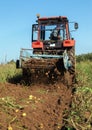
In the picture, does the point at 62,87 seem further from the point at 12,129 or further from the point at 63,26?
the point at 12,129

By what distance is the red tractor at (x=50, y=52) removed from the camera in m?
10.7

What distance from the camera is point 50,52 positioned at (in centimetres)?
1198

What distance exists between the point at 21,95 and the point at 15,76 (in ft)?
14.2

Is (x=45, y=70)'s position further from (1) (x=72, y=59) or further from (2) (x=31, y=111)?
(2) (x=31, y=111)

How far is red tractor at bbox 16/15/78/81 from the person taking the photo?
10.7m

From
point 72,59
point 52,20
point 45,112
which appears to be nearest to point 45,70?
point 72,59

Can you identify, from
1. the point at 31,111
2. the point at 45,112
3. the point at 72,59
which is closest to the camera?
the point at 31,111

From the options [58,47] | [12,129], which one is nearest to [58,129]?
[12,129]

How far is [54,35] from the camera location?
12164 mm

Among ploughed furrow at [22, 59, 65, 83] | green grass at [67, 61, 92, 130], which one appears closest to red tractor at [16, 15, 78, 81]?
ploughed furrow at [22, 59, 65, 83]

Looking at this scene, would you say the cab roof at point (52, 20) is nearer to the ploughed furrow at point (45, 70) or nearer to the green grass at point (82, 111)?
the ploughed furrow at point (45, 70)

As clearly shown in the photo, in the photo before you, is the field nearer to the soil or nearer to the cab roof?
the soil

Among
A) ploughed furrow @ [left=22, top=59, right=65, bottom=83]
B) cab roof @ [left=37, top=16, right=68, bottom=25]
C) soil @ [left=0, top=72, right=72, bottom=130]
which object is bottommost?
soil @ [left=0, top=72, right=72, bottom=130]

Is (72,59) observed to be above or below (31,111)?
above
